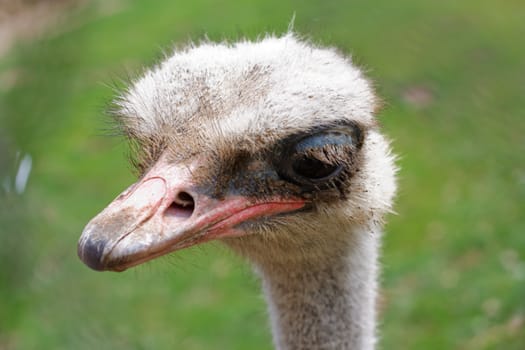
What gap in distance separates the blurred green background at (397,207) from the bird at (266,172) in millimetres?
221

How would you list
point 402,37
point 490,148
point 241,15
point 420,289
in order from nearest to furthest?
point 402,37 → point 490,148 → point 420,289 → point 241,15

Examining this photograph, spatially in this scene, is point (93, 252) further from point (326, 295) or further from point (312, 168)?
point (326, 295)

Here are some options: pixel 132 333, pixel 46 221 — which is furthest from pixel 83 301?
pixel 46 221

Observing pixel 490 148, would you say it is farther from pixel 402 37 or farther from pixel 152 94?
pixel 152 94

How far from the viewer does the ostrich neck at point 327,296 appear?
68.6 inches

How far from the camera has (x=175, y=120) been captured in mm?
1478

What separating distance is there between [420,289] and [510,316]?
0.57 meters

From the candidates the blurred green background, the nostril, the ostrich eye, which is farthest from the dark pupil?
the blurred green background

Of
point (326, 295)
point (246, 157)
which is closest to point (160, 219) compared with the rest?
point (246, 157)

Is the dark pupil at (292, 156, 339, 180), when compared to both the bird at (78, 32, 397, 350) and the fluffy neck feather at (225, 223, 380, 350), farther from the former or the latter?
the fluffy neck feather at (225, 223, 380, 350)

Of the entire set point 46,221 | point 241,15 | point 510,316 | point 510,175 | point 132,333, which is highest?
point 241,15

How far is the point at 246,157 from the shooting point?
4.68 ft

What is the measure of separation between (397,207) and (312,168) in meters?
2.38

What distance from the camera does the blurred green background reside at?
2352 millimetres
